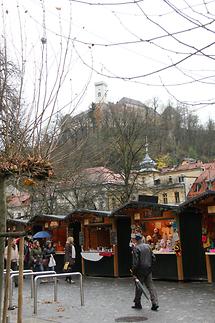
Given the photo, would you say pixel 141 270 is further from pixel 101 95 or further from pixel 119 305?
pixel 101 95

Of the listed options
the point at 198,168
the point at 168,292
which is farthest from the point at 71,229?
the point at 198,168

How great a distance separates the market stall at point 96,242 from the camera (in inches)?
827

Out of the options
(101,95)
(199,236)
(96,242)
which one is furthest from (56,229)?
(101,95)

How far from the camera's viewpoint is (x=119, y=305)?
479 inches

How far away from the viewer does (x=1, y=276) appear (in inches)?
237

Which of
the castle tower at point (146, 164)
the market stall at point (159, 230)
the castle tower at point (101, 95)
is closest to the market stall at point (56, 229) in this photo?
the market stall at point (159, 230)

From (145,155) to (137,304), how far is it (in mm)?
31330

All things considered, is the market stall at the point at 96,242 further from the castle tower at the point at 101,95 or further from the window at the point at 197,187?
the window at the point at 197,187

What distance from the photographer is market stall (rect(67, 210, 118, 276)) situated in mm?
21016

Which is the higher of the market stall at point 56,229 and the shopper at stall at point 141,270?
the market stall at point 56,229

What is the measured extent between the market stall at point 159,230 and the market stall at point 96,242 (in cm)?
51

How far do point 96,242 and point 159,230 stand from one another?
4.06 metres

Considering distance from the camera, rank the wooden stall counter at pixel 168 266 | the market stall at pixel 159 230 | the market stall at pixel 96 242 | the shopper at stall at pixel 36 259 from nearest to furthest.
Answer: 1. the wooden stall counter at pixel 168 266
2. the market stall at pixel 159 230
3. the market stall at pixel 96 242
4. the shopper at stall at pixel 36 259

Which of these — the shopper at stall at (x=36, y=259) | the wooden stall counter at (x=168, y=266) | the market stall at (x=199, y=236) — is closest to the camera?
the market stall at (x=199, y=236)
